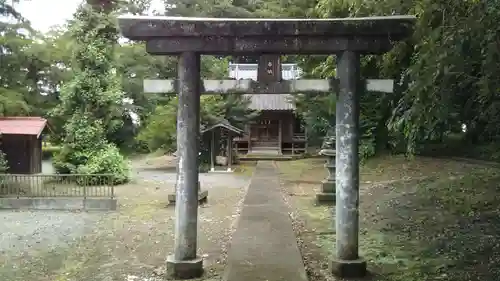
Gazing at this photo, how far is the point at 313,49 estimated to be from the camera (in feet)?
21.8

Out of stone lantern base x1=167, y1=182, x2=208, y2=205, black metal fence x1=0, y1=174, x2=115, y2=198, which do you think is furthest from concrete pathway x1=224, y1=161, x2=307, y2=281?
black metal fence x1=0, y1=174, x2=115, y2=198

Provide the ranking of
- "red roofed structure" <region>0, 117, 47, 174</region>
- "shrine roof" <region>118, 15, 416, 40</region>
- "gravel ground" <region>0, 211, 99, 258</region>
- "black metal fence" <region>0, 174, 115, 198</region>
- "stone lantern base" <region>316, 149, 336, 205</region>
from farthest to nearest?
"red roofed structure" <region>0, 117, 47, 174</region> < "black metal fence" <region>0, 174, 115, 198</region> < "stone lantern base" <region>316, 149, 336, 205</region> < "gravel ground" <region>0, 211, 99, 258</region> < "shrine roof" <region>118, 15, 416, 40</region>

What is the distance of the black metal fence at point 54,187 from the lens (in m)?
13.8

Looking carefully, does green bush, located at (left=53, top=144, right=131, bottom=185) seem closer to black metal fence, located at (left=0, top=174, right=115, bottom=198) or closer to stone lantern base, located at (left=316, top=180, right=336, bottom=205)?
black metal fence, located at (left=0, top=174, right=115, bottom=198)

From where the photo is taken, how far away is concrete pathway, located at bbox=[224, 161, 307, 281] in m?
6.36

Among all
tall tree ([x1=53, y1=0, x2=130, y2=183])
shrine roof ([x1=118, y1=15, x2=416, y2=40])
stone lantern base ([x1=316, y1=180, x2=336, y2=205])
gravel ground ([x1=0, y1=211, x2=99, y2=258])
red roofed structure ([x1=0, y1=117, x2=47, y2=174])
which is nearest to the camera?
shrine roof ([x1=118, y1=15, x2=416, y2=40])

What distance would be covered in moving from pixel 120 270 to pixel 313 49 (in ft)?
14.8

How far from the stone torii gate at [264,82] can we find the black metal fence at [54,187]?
731cm

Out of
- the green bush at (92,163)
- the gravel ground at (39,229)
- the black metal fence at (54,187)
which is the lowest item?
the gravel ground at (39,229)

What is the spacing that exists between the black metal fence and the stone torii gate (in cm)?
731

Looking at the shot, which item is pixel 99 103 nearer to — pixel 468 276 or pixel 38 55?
pixel 38 55

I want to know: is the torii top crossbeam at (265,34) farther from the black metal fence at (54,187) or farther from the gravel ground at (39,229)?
the black metal fence at (54,187)

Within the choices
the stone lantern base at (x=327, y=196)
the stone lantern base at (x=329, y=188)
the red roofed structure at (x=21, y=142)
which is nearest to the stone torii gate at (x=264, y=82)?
the stone lantern base at (x=329, y=188)

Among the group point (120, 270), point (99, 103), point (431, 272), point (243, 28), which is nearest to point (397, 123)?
point (431, 272)
